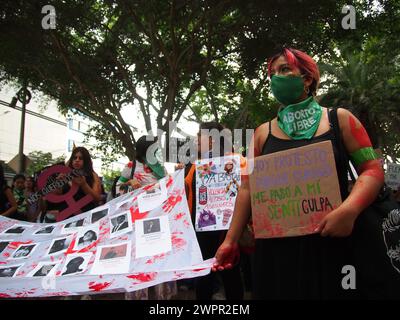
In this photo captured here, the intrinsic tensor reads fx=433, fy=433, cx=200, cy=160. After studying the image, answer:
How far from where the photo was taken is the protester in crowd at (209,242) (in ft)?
10.5

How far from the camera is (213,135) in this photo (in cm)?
358

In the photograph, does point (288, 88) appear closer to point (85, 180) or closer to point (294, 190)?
point (294, 190)

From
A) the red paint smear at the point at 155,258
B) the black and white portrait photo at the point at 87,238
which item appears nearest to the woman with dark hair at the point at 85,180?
the black and white portrait photo at the point at 87,238

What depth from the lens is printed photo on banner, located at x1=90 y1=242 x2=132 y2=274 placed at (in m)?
2.55

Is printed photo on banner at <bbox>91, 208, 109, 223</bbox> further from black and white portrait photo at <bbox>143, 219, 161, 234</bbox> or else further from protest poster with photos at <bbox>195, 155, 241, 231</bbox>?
protest poster with photos at <bbox>195, 155, 241, 231</bbox>

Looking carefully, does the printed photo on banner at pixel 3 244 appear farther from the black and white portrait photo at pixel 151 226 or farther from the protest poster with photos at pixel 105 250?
the black and white portrait photo at pixel 151 226

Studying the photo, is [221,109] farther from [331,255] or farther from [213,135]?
[331,255]

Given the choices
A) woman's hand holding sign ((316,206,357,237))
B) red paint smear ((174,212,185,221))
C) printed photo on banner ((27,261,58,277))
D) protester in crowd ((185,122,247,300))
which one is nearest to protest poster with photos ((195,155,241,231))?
protester in crowd ((185,122,247,300))

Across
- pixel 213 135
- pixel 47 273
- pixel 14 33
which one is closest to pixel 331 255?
pixel 47 273

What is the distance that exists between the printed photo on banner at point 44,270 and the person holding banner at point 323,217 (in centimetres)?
134

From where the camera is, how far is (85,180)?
427 centimetres

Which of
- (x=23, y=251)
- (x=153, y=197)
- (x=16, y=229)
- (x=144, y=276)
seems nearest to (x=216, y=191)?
(x=153, y=197)

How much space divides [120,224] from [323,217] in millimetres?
1840
